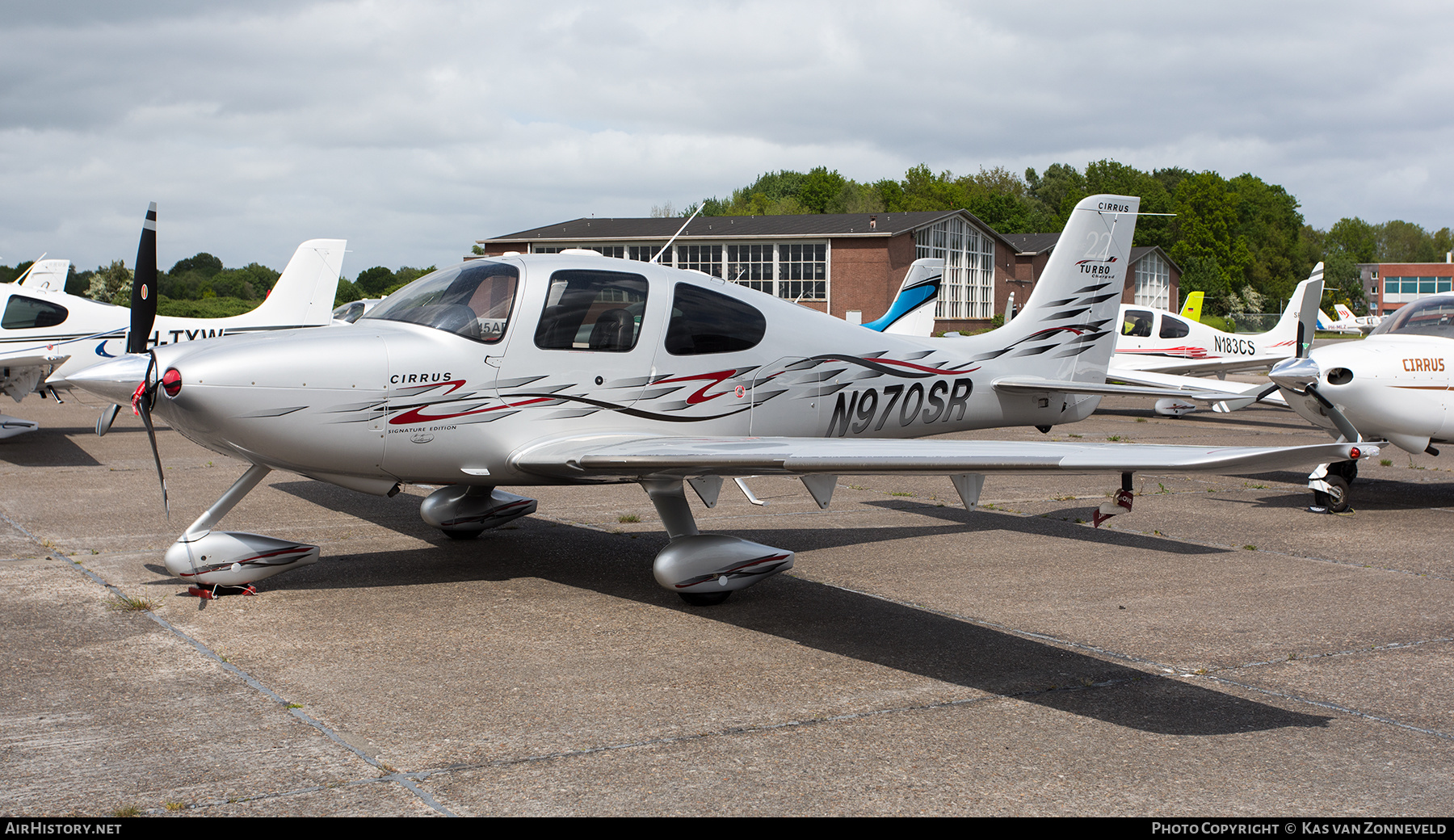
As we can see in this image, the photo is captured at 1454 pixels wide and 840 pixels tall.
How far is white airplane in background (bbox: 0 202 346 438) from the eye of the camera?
14.6 metres

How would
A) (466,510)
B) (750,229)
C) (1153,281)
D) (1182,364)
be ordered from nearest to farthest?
1. (466,510)
2. (1182,364)
3. (750,229)
4. (1153,281)

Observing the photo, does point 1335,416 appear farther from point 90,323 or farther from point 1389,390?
point 90,323

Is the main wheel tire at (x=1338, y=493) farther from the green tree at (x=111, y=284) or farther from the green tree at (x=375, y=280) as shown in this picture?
the green tree at (x=375, y=280)

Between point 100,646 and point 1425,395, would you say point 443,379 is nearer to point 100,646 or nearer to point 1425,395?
point 100,646

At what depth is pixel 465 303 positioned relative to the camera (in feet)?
21.7

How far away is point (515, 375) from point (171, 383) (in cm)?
186

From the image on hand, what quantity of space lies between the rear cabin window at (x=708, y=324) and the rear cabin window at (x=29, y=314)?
1361cm

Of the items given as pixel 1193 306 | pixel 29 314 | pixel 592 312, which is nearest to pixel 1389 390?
pixel 592 312

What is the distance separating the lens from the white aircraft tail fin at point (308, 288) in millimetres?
18516

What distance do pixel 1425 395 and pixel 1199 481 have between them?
2.70 metres

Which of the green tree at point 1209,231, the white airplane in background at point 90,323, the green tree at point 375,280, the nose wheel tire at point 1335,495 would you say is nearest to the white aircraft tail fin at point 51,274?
the white airplane in background at point 90,323

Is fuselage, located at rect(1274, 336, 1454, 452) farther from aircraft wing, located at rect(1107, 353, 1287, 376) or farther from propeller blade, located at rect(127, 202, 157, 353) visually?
aircraft wing, located at rect(1107, 353, 1287, 376)

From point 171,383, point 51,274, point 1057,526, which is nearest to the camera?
point 171,383

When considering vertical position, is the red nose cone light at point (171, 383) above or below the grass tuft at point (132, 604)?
above
